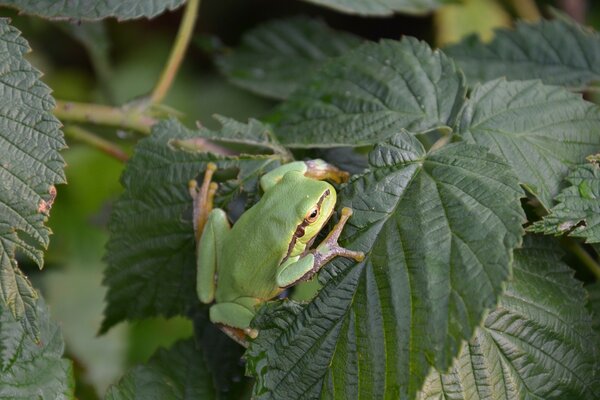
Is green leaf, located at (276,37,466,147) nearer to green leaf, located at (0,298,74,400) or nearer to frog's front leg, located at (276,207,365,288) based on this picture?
frog's front leg, located at (276,207,365,288)

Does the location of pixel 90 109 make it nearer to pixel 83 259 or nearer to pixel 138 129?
pixel 138 129

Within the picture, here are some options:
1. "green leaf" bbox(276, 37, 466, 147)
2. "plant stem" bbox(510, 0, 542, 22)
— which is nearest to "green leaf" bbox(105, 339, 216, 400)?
"green leaf" bbox(276, 37, 466, 147)

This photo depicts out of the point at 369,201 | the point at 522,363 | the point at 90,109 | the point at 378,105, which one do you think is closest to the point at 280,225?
the point at 369,201

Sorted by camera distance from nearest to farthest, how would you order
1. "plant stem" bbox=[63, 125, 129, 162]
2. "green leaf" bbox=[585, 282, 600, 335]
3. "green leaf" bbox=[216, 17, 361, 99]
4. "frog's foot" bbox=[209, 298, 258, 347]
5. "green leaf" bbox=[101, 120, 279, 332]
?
"green leaf" bbox=[585, 282, 600, 335] < "frog's foot" bbox=[209, 298, 258, 347] < "green leaf" bbox=[101, 120, 279, 332] < "plant stem" bbox=[63, 125, 129, 162] < "green leaf" bbox=[216, 17, 361, 99]

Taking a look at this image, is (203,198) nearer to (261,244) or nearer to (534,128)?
(261,244)

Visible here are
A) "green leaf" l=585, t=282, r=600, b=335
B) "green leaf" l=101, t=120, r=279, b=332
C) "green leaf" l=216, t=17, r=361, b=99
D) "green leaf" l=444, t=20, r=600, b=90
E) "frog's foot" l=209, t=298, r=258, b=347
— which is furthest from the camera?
"green leaf" l=216, t=17, r=361, b=99

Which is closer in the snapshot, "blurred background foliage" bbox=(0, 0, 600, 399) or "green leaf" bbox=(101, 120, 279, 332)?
"green leaf" bbox=(101, 120, 279, 332)

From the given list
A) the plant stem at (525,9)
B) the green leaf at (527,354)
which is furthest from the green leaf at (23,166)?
the plant stem at (525,9)

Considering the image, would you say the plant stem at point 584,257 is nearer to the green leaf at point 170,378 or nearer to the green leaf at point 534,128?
the green leaf at point 534,128
